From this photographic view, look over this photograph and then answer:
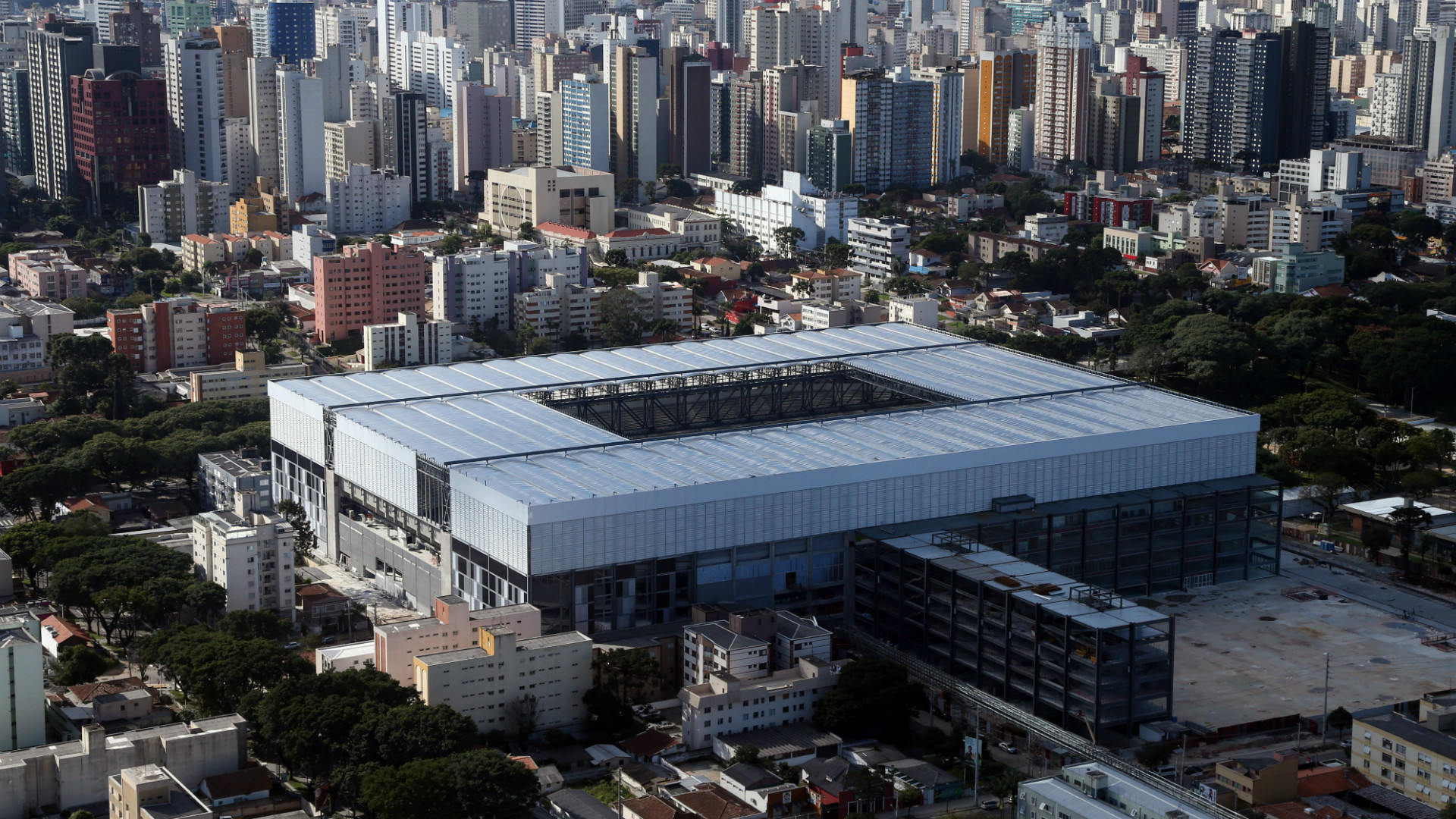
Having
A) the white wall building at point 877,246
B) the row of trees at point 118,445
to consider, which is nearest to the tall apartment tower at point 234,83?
the white wall building at point 877,246

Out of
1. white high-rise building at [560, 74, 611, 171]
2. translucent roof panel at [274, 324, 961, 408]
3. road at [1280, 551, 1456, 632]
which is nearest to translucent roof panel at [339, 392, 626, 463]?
translucent roof panel at [274, 324, 961, 408]

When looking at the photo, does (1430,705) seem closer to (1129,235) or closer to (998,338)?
(998,338)

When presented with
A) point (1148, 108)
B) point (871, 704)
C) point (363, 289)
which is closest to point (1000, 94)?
point (1148, 108)

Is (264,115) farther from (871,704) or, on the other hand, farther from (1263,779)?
(1263,779)

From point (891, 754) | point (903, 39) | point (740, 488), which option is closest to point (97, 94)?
point (740, 488)

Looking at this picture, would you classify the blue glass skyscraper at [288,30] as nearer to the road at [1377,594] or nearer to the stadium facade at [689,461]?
the stadium facade at [689,461]

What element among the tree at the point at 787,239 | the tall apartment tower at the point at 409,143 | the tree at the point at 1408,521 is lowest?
the tree at the point at 1408,521
